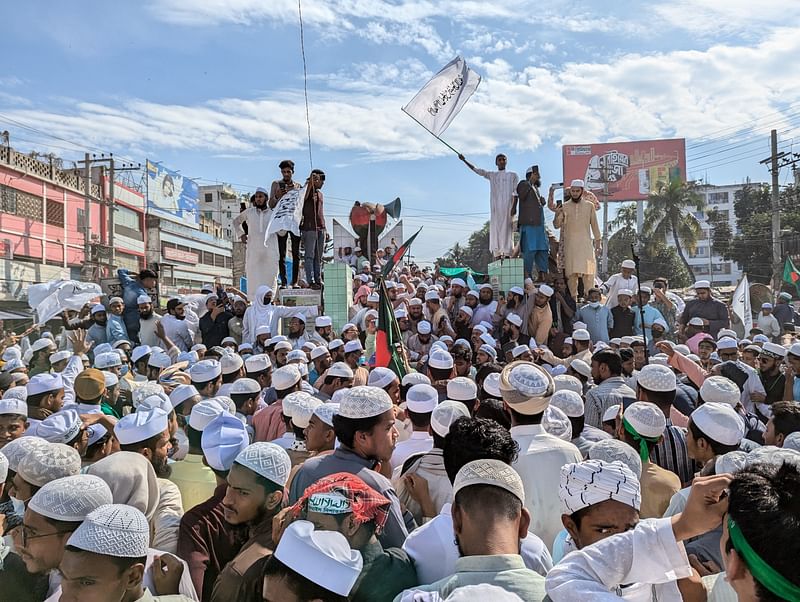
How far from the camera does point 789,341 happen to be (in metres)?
9.39

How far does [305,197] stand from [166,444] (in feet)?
24.2

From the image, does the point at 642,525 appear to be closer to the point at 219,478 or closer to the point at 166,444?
the point at 219,478

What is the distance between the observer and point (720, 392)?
4.18 meters

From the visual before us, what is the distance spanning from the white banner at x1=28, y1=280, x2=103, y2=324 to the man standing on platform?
21.0 feet

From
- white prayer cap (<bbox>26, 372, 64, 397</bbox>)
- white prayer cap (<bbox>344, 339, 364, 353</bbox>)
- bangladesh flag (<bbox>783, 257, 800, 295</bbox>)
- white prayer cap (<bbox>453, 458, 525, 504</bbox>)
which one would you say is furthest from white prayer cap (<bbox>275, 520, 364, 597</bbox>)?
bangladesh flag (<bbox>783, 257, 800, 295</bbox>)

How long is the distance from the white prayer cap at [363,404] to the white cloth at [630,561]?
1346 millimetres

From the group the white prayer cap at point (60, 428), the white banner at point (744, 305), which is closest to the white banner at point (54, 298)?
the white prayer cap at point (60, 428)

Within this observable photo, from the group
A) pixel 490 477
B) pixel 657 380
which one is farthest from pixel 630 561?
pixel 657 380

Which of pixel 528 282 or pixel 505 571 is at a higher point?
pixel 528 282

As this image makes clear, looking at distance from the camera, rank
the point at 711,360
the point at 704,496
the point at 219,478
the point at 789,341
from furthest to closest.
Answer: the point at 789,341, the point at 711,360, the point at 219,478, the point at 704,496

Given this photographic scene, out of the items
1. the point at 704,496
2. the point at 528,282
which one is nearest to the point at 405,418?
the point at 704,496

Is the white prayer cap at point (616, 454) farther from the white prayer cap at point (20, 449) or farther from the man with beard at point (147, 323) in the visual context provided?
the man with beard at point (147, 323)

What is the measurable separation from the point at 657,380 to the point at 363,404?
2.18m

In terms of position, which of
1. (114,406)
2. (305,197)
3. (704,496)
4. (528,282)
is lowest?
(114,406)
